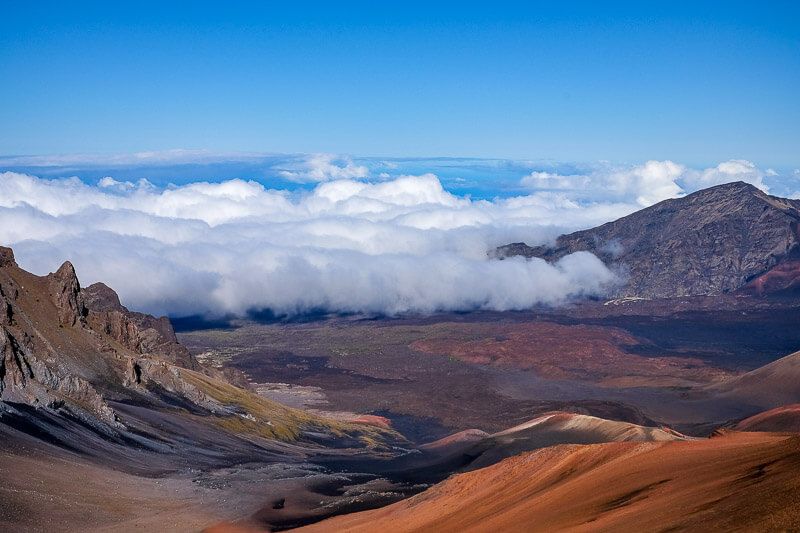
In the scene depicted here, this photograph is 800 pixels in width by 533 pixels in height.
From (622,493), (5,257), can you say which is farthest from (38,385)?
(622,493)

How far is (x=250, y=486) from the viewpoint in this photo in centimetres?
5209

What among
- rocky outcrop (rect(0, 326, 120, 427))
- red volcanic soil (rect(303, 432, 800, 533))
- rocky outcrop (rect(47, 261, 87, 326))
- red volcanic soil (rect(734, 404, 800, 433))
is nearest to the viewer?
red volcanic soil (rect(303, 432, 800, 533))

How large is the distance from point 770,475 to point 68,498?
1166 inches

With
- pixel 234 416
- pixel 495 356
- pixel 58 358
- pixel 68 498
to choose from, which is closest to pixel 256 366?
pixel 495 356

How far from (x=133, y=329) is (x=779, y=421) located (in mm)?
63295

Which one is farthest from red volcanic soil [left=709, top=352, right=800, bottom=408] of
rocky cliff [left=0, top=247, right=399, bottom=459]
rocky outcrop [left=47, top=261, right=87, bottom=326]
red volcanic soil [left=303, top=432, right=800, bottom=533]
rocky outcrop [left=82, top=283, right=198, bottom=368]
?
red volcanic soil [left=303, top=432, right=800, bottom=533]

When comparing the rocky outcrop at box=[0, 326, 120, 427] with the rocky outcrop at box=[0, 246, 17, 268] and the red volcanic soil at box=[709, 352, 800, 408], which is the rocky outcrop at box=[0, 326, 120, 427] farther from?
the red volcanic soil at box=[709, 352, 800, 408]

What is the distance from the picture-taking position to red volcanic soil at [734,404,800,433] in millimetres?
65188

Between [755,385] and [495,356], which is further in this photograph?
[495,356]

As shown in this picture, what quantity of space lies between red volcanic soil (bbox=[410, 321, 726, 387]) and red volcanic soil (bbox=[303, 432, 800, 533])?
342 ft

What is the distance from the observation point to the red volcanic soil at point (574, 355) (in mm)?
146625

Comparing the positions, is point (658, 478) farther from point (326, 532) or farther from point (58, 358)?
point (58, 358)

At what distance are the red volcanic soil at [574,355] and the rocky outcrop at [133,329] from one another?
198 feet

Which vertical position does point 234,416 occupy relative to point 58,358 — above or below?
below
